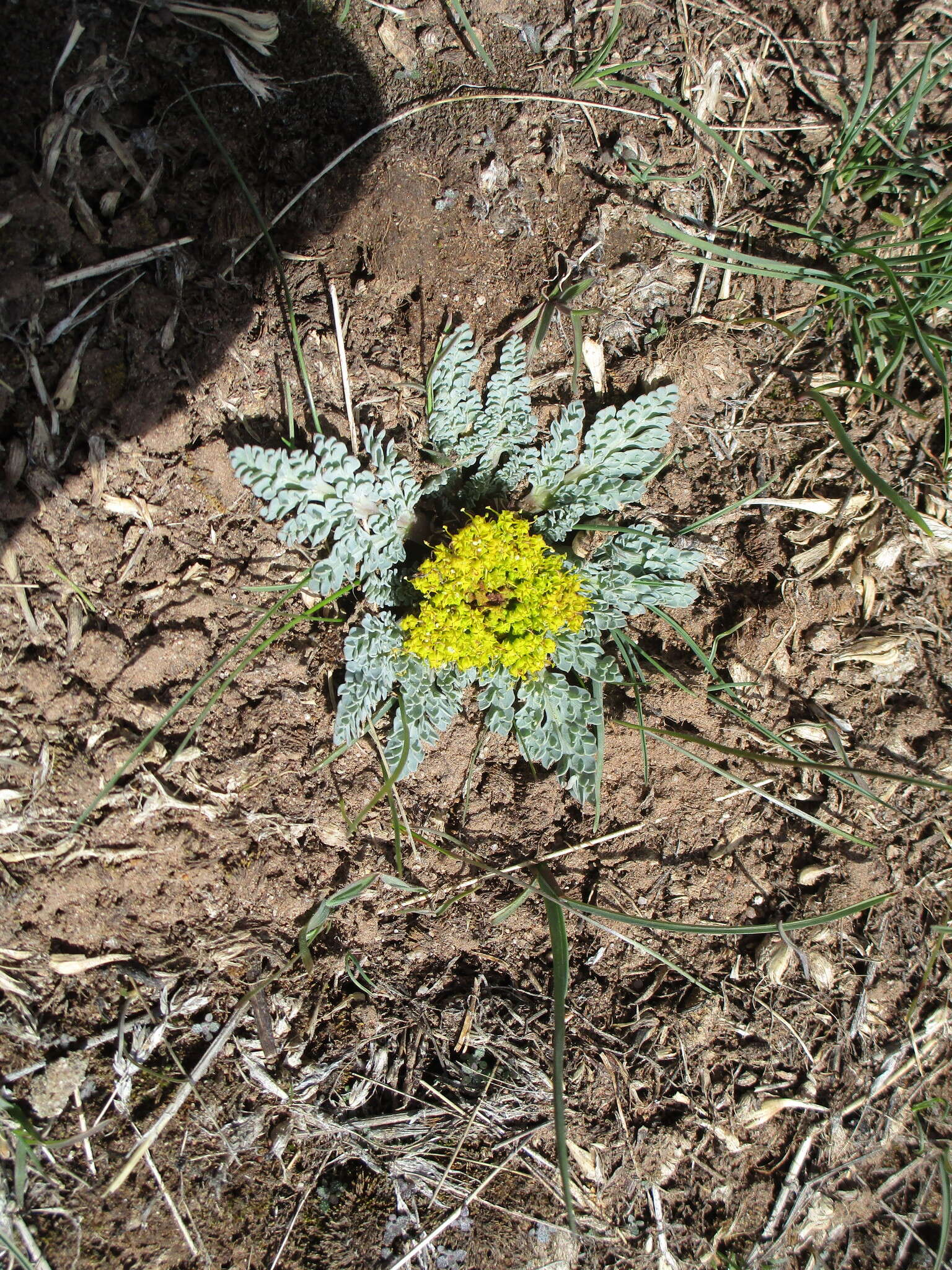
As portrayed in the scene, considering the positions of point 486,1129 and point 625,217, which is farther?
point 625,217

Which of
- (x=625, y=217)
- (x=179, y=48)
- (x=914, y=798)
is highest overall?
(x=179, y=48)

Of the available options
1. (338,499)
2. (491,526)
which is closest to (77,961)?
(338,499)

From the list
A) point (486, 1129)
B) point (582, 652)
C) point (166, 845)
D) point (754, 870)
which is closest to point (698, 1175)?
point (486, 1129)

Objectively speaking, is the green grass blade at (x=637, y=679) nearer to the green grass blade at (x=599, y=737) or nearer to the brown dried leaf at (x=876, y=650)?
the green grass blade at (x=599, y=737)

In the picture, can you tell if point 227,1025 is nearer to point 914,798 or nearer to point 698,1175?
point 698,1175

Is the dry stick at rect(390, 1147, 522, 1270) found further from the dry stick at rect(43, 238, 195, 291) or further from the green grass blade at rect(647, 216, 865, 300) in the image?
the dry stick at rect(43, 238, 195, 291)

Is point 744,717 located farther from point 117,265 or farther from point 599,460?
point 117,265

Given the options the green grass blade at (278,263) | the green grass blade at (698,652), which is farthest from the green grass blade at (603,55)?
the green grass blade at (698,652)
